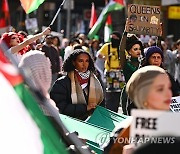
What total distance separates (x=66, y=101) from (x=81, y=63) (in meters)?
0.52

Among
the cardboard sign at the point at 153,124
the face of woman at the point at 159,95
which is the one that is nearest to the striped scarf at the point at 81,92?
the face of woman at the point at 159,95

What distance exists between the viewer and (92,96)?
232 inches

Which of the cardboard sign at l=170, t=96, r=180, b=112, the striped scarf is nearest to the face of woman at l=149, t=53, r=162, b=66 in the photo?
the cardboard sign at l=170, t=96, r=180, b=112

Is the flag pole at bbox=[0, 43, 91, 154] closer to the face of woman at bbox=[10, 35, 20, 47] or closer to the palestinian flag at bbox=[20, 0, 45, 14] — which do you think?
the palestinian flag at bbox=[20, 0, 45, 14]

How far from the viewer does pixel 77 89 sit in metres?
5.79

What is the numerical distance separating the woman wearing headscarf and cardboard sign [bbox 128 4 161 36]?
2055 mm

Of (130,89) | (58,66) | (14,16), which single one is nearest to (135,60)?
(58,66)

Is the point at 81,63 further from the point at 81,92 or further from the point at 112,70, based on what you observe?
the point at 112,70

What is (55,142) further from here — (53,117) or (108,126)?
(108,126)

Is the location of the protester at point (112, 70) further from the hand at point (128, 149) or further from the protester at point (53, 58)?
the hand at point (128, 149)

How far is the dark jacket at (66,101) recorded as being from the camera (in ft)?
18.6

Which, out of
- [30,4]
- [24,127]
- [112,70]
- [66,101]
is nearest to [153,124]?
[24,127]

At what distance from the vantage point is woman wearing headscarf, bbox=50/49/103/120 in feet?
18.7

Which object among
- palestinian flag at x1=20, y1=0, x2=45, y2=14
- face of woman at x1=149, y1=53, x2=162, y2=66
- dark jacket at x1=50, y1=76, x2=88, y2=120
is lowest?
dark jacket at x1=50, y1=76, x2=88, y2=120
